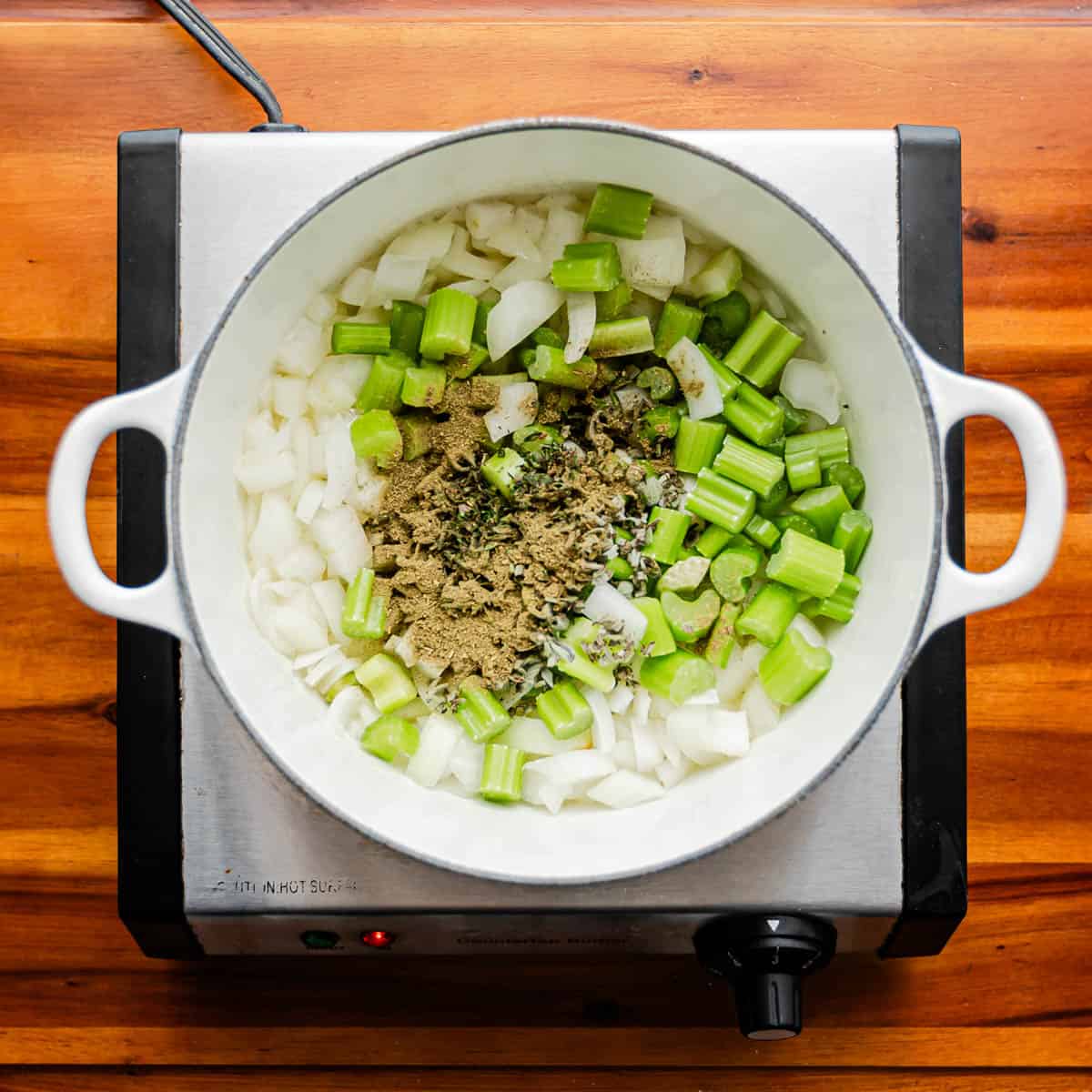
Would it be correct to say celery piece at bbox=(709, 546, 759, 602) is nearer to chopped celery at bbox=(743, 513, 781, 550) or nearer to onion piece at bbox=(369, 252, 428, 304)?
chopped celery at bbox=(743, 513, 781, 550)

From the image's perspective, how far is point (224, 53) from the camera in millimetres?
1004

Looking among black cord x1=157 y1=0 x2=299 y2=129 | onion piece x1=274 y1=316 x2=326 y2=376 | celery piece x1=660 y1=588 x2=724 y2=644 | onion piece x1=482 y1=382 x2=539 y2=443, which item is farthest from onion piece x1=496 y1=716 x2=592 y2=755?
black cord x1=157 y1=0 x2=299 y2=129

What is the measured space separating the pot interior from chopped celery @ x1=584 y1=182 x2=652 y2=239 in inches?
0.4

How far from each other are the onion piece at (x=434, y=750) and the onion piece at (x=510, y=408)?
0.79 ft

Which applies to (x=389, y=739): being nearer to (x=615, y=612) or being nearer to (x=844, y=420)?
(x=615, y=612)

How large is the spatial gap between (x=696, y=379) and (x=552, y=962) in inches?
22.3

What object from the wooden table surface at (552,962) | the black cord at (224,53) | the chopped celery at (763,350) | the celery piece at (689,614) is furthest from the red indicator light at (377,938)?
the black cord at (224,53)

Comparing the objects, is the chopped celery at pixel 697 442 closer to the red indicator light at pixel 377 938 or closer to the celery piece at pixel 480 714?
the celery piece at pixel 480 714

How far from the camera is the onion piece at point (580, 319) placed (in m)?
0.91

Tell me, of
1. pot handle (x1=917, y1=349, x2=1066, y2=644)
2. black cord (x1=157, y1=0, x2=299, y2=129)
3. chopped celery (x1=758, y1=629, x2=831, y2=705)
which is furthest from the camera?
black cord (x1=157, y1=0, x2=299, y2=129)

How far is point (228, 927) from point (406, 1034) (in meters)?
0.26

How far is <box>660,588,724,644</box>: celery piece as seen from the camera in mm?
909

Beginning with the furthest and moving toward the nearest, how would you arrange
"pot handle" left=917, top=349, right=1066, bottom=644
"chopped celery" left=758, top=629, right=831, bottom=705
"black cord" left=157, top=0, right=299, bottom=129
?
"black cord" left=157, top=0, right=299, bottom=129
"chopped celery" left=758, top=629, right=831, bottom=705
"pot handle" left=917, top=349, right=1066, bottom=644

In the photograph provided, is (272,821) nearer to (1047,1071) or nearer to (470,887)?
(470,887)
